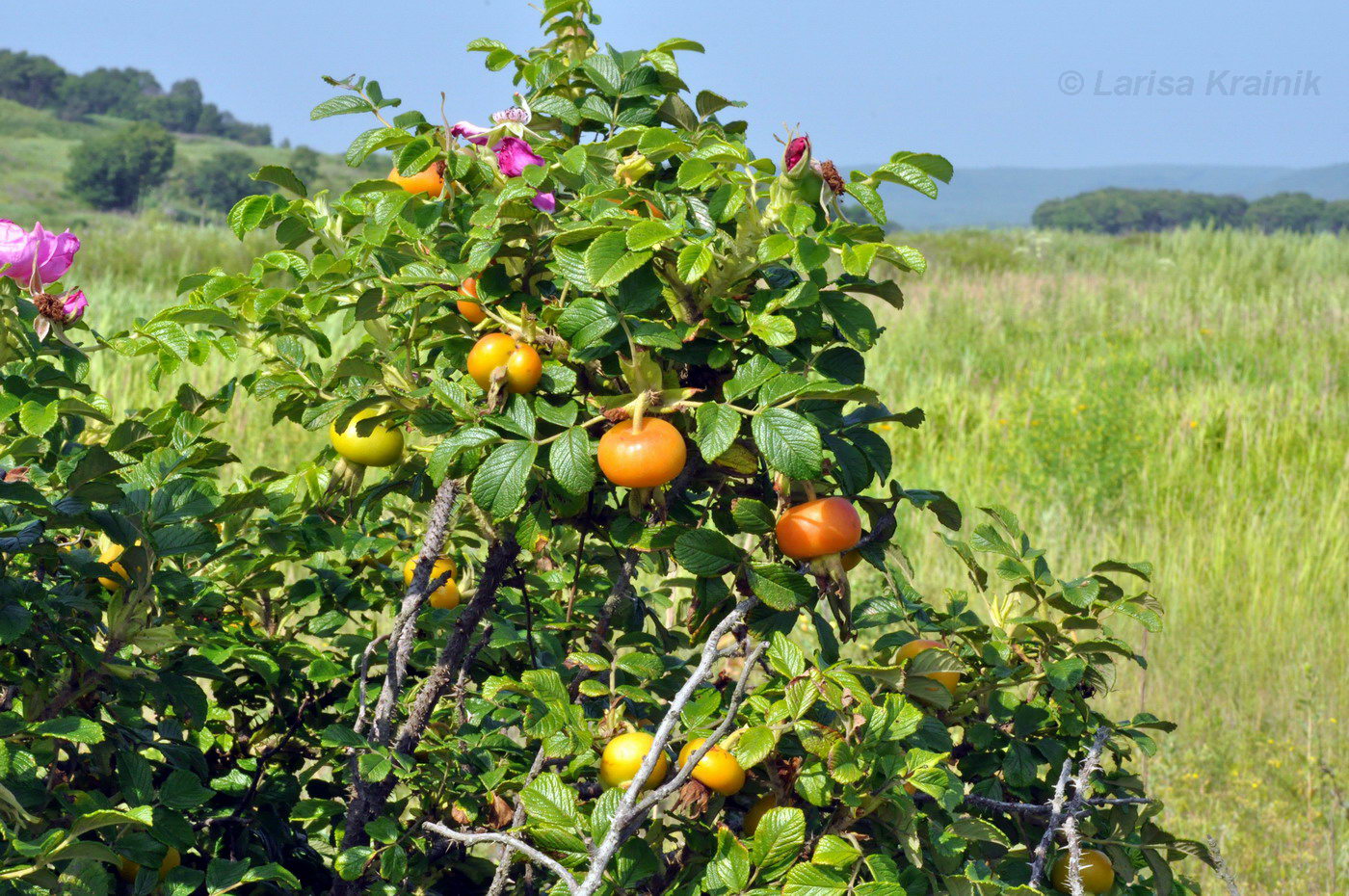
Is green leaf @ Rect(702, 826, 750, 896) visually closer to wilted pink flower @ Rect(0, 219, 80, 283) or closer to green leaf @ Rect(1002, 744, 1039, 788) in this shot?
green leaf @ Rect(1002, 744, 1039, 788)

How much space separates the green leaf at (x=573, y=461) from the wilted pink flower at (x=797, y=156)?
0.27 m

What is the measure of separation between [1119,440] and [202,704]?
12.9 ft

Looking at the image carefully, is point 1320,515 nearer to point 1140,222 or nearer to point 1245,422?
point 1245,422

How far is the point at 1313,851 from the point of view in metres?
2.22

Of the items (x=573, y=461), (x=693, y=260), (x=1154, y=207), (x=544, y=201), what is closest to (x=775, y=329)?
(x=693, y=260)

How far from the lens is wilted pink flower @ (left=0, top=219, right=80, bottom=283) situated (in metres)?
0.88

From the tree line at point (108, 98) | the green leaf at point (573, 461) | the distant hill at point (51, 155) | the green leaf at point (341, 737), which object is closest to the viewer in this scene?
the green leaf at point (573, 461)

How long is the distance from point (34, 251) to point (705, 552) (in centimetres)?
61

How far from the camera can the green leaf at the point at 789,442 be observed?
81 centimetres

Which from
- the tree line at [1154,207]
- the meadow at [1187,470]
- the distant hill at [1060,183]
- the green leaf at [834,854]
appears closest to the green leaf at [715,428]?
the green leaf at [834,854]

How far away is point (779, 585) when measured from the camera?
90 cm

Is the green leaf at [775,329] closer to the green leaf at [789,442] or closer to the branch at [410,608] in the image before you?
the green leaf at [789,442]

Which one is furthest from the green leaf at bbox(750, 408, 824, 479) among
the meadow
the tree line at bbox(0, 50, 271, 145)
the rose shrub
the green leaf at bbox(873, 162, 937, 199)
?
the tree line at bbox(0, 50, 271, 145)

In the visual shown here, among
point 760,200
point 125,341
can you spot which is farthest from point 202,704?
point 760,200
